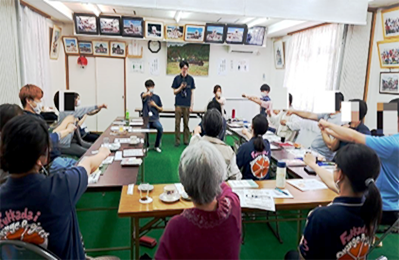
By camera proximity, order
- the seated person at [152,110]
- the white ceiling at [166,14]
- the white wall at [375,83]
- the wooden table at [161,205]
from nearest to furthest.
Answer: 1. the wooden table at [161,205]
2. the white wall at [375,83]
3. the seated person at [152,110]
4. the white ceiling at [166,14]

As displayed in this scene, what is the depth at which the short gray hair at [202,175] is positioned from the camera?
1163 mm

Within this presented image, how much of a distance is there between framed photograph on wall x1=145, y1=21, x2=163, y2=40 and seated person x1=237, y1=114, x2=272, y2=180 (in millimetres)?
4842

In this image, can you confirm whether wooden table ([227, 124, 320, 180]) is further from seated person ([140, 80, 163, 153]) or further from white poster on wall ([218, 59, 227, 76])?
white poster on wall ([218, 59, 227, 76])

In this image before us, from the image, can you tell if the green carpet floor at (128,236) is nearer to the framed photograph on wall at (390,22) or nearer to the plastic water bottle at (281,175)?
the plastic water bottle at (281,175)

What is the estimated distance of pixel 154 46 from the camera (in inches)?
295

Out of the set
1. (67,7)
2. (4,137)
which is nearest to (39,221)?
(4,137)

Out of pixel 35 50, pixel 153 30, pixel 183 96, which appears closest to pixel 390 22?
pixel 183 96

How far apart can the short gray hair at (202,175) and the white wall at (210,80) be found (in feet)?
22.2

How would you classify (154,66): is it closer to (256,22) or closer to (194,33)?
(194,33)

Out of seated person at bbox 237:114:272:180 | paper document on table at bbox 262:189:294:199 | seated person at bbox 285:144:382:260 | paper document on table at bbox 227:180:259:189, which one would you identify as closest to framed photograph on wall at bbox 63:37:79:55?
seated person at bbox 237:114:272:180

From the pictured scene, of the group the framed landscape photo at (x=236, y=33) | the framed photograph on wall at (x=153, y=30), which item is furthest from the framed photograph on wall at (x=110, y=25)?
the framed landscape photo at (x=236, y=33)

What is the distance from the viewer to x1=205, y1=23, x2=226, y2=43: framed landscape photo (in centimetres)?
682

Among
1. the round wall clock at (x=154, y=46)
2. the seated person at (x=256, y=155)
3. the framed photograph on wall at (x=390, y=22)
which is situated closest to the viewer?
the seated person at (x=256, y=155)

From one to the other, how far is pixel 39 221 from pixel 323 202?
1804 millimetres
